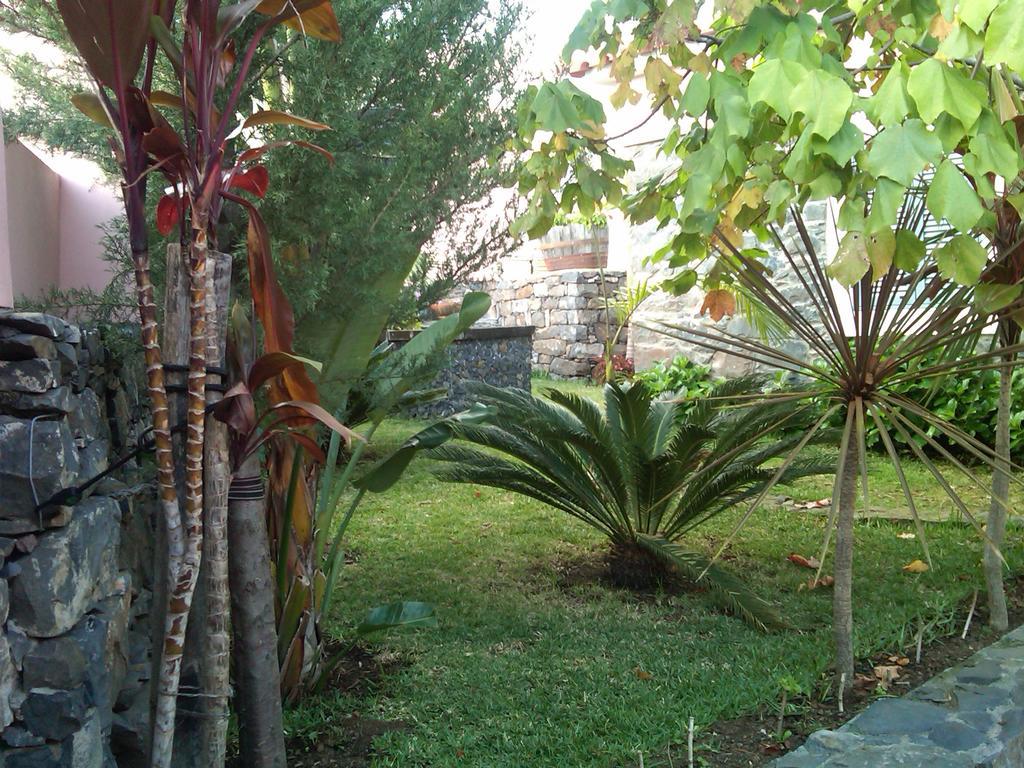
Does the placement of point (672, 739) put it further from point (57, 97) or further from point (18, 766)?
point (57, 97)

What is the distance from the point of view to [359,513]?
6.74 m

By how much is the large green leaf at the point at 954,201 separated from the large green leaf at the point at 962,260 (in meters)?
0.34

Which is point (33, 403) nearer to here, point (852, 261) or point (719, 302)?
point (852, 261)

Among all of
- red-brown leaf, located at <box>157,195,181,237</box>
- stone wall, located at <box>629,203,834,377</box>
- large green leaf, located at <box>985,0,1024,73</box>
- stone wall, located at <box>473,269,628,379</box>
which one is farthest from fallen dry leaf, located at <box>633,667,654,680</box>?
stone wall, located at <box>473,269,628,379</box>

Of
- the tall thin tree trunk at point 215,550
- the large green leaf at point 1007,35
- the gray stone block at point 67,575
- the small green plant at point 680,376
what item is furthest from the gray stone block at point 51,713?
the small green plant at point 680,376

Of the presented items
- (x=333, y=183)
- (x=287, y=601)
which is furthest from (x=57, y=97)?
(x=287, y=601)

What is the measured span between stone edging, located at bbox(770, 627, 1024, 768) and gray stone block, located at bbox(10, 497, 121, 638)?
206 cm

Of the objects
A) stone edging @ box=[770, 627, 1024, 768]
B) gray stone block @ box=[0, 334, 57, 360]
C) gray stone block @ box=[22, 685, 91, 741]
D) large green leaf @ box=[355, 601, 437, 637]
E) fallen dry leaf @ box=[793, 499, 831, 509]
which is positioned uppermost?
gray stone block @ box=[0, 334, 57, 360]

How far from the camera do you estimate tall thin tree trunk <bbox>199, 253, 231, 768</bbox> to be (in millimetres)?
2549

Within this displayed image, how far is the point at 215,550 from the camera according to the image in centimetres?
255

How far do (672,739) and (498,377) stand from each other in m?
8.31

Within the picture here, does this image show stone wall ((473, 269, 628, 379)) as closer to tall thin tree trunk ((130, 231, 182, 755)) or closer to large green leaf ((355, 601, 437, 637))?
large green leaf ((355, 601, 437, 637))

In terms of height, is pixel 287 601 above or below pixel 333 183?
below

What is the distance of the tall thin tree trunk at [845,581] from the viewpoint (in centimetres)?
354
